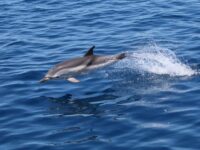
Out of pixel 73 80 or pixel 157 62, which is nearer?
pixel 73 80

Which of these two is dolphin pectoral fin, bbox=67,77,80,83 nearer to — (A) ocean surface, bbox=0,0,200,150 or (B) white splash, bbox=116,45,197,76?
(A) ocean surface, bbox=0,0,200,150

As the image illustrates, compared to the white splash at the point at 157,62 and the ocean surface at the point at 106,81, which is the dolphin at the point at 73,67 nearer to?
the ocean surface at the point at 106,81

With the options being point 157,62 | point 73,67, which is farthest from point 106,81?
point 157,62

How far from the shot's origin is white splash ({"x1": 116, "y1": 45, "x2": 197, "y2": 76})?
17.9 m

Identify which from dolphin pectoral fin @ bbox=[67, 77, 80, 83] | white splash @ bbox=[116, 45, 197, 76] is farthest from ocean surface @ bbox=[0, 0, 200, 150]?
dolphin pectoral fin @ bbox=[67, 77, 80, 83]

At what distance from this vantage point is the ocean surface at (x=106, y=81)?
1388cm

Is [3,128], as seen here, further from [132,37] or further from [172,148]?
[132,37]

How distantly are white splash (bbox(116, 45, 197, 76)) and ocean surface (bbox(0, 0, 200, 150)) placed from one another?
0.11ft

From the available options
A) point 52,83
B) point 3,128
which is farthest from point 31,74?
point 3,128

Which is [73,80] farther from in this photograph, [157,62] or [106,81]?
[157,62]

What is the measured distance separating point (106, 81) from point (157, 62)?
88.3 inches

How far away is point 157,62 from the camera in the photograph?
19.1m

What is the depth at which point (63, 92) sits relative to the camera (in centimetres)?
1706

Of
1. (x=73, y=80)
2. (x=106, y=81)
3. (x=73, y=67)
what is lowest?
(x=106, y=81)
